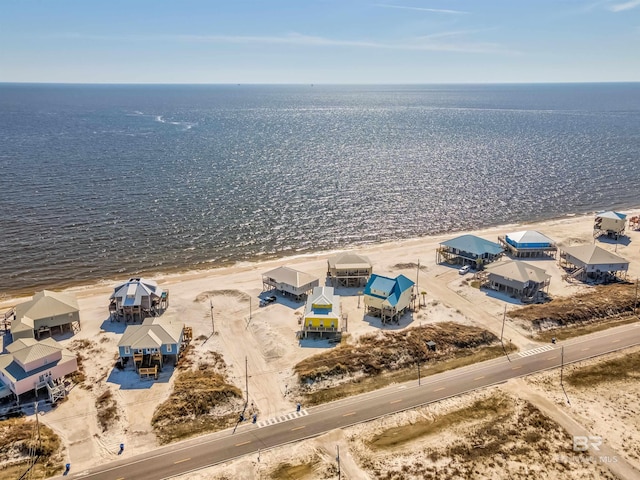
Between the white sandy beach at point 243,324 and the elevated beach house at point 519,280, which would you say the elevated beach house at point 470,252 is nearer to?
the white sandy beach at point 243,324

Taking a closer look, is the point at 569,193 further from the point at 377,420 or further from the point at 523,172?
the point at 377,420

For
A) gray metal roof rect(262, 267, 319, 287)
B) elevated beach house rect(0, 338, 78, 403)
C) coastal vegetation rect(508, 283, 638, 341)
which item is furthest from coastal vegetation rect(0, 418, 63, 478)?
coastal vegetation rect(508, 283, 638, 341)

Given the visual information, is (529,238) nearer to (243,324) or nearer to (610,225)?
(610,225)

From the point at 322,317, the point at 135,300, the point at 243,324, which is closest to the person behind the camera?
the point at 322,317

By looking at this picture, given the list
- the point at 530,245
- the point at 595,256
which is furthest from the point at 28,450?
the point at 595,256

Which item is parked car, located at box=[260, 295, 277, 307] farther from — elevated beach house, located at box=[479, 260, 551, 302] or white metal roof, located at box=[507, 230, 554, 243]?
white metal roof, located at box=[507, 230, 554, 243]
